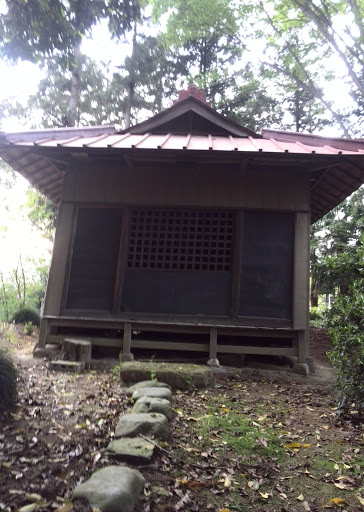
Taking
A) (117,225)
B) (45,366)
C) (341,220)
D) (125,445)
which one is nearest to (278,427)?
(125,445)

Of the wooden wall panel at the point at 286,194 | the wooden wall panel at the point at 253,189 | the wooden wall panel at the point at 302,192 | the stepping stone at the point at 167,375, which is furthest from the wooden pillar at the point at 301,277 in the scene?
the stepping stone at the point at 167,375

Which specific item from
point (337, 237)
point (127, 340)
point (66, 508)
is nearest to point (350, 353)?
point (66, 508)

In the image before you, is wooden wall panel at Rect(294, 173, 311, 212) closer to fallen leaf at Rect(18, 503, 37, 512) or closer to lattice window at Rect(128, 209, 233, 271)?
lattice window at Rect(128, 209, 233, 271)

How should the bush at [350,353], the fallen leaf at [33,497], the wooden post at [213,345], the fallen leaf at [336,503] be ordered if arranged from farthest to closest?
the wooden post at [213,345]
the bush at [350,353]
the fallen leaf at [336,503]
the fallen leaf at [33,497]

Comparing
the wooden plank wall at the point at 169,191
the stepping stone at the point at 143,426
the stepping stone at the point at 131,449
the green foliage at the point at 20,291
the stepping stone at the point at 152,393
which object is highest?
the wooden plank wall at the point at 169,191

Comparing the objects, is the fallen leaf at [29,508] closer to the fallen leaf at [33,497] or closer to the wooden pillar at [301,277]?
the fallen leaf at [33,497]

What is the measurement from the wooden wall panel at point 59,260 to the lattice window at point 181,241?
1.23 m

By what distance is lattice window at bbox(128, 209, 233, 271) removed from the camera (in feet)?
24.2

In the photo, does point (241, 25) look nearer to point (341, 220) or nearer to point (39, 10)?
point (341, 220)

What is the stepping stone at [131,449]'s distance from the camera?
9.93 ft

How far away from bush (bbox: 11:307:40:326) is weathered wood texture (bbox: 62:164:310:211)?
5700 millimetres

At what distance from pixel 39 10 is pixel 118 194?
3425mm

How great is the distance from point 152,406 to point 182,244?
4000 millimetres

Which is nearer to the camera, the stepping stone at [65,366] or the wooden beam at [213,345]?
the stepping stone at [65,366]
